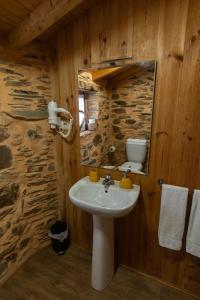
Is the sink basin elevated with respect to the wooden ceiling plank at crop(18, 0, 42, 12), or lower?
lower

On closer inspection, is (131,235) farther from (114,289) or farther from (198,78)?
(198,78)

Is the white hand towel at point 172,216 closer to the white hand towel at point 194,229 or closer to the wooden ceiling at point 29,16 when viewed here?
the white hand towel at point 194,229

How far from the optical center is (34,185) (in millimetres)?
1791

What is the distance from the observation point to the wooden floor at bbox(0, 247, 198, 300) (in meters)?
1.47

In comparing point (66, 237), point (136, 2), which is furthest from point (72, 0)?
point (66, 237)

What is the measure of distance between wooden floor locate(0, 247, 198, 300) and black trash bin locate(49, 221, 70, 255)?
114 mm

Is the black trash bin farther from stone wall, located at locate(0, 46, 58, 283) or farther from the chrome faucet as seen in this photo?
the chrome faucet

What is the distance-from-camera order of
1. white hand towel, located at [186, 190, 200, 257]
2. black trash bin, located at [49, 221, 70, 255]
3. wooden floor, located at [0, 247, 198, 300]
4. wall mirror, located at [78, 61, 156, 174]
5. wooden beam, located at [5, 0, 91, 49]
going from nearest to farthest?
1. wooden beam, located at [5, 0, 91, 49]
2. white hand towel, located at [186, 190, 200, 257]
3. wall mirror, located at [78, 61, 156, 174]
4. wooden floor, located at [0, 247, 198, 300]
5. black trash bin, located at [49, 221, 70, 255]

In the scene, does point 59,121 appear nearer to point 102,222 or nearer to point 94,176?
point 94,176

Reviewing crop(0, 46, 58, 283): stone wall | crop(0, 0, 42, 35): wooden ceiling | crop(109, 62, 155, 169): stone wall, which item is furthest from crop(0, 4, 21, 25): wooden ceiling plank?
crop(109, 62, 155, 169): stone wall

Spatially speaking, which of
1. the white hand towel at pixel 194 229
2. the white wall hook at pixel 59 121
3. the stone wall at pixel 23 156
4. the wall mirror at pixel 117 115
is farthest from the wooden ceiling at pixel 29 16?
the white hand towel at pixel 194 229

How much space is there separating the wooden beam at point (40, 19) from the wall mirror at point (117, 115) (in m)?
0.43

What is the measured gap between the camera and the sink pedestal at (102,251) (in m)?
1.44

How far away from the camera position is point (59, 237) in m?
1.86
